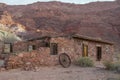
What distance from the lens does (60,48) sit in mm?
27594

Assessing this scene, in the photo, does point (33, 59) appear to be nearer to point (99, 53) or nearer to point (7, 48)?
point (7, 48)

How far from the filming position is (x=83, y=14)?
87.4 metres

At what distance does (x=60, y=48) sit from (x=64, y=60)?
130cm

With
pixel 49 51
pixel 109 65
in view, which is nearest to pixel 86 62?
pixel 109 65

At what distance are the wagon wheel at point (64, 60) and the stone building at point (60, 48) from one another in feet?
1.07

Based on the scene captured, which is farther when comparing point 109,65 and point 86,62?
point 86,62

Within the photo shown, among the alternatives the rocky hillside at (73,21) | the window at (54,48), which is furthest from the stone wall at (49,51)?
the rocky hillside at (73,21)

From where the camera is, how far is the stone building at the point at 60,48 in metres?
25.4

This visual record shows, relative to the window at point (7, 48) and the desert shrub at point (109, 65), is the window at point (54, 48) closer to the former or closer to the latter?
the desert shrub at point (109, 65)

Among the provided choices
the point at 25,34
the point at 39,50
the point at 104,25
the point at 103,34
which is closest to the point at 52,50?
the point at 39,50

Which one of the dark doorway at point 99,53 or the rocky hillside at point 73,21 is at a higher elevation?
the rocky hillside at point 73,21

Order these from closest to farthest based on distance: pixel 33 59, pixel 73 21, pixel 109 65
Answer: pixel 109 65 < pixel 33 59 < pixel 73 21

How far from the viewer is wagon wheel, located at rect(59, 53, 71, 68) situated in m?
26.3

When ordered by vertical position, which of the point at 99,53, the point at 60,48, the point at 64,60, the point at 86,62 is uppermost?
the point at 60,48
